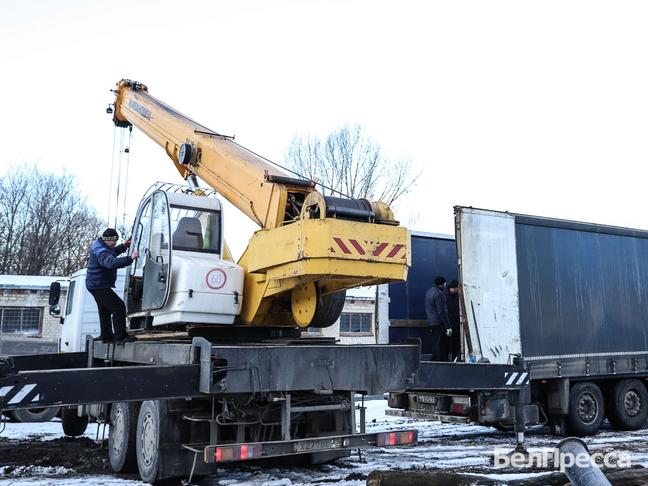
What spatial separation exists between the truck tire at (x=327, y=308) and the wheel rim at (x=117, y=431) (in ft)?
8.30

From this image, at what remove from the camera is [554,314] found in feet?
35.1

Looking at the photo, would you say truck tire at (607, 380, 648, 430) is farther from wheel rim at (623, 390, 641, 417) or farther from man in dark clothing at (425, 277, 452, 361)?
man in dark clothing at (425, 277, 452, 361)

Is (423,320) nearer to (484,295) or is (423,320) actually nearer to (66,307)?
(484,295)

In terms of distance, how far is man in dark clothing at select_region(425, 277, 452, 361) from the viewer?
1001 cm

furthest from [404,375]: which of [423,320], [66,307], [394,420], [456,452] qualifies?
[66,307]

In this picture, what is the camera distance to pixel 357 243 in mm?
6000

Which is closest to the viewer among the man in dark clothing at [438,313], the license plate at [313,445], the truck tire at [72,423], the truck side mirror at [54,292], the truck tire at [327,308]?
the license plate at [313,445]

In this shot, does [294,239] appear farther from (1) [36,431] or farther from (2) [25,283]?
(2) [25,283]

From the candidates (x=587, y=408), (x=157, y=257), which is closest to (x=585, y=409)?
(x=587, y=408)

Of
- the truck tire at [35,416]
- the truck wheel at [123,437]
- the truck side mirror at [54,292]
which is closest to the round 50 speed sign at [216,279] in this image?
the truck wheel at [123,437]

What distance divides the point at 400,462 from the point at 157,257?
12.8 feet

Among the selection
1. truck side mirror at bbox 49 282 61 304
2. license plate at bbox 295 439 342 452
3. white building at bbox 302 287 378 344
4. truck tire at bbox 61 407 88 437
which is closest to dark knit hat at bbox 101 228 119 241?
license plate at bbox 295 439 342 452

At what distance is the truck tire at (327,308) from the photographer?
22.6 feet

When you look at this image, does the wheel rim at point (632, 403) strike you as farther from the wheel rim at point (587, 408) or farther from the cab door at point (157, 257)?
the cab door at point (157, 257)
